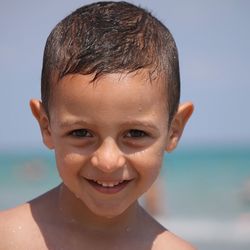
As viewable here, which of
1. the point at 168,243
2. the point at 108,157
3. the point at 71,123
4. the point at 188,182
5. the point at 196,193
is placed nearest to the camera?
the point at 108,157

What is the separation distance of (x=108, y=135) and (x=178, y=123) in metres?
0.63

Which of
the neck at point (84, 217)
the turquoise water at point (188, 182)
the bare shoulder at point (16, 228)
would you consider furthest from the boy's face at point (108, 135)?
the turquoise water at point (188, 182)

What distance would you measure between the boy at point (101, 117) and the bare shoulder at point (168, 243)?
0.20 metres

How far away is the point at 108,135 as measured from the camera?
3262 millimetres

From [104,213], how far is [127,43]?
2.66 ft

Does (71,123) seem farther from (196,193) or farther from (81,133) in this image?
(196,193)

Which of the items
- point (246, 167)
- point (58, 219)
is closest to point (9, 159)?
point (246, 167)

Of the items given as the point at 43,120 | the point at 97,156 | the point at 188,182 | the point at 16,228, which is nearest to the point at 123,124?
the point at 97,156

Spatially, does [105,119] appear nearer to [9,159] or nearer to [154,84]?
[154,84]

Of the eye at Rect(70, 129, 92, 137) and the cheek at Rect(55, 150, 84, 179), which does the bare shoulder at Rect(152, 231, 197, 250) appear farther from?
the eye at Rect(70, 129, 92, 137)

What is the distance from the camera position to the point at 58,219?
3777mm

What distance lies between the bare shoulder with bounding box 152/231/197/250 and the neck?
0.61 ft

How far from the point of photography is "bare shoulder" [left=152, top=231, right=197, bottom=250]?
154 inches

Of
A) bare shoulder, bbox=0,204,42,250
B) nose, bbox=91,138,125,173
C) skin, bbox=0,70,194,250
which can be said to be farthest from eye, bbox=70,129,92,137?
bare shoulder, bbox=0,204,42,250
